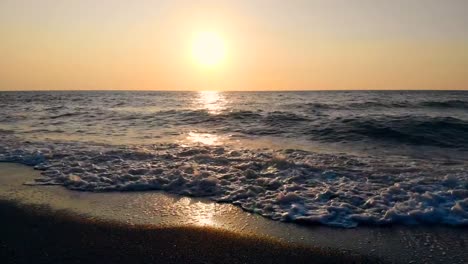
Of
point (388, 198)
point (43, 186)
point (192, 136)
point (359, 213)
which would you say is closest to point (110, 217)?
point (43, 186)

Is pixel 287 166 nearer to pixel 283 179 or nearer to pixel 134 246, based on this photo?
pixel 283 179

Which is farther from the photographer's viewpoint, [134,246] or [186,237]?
[186,237]

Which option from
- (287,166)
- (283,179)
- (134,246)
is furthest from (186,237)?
(287,166)

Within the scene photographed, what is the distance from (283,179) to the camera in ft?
24.7

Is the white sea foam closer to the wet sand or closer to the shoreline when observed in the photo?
the wet sand

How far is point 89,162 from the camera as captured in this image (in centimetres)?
905

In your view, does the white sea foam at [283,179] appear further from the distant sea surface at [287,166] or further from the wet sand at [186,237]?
the wet sand at [186,237]

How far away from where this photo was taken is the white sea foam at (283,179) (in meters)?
5.69

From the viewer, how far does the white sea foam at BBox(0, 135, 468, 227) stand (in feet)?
18.7

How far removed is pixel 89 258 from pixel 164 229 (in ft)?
3.60

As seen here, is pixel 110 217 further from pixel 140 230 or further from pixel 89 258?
pixel 89 258

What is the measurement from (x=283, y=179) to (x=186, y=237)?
3329 mm

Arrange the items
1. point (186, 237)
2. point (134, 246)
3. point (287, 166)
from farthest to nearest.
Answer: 1. point (287, 166)
2. point (186, 237)
3. point (134, 246)

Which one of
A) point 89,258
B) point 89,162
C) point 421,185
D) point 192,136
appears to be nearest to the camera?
point 89,258
